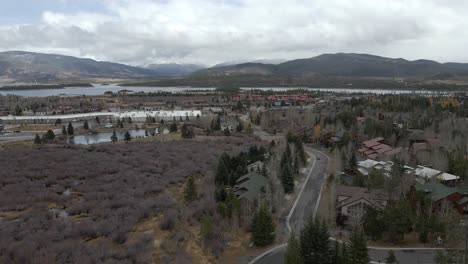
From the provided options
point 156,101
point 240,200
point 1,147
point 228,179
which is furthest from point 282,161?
point 156,101

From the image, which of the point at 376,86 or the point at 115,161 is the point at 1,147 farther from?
the point at 376,86

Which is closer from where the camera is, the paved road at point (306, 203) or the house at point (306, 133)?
the paved road at point (306, 203)

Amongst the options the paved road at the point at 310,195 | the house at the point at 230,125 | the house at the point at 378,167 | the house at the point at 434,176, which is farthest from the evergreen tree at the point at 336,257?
the house at the point at 230,125

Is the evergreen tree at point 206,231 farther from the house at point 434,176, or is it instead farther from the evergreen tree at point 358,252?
the house at point 434,176

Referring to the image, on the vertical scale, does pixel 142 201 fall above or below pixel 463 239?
below

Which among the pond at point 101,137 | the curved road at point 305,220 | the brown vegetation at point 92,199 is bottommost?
the curved road at point 305,220

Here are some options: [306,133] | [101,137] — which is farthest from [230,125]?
[101,137]

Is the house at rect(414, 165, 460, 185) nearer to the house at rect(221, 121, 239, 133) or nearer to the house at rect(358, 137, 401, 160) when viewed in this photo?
the house at rect(358, 137, 401, 160)

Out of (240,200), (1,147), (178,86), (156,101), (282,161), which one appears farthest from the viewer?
(178,86)

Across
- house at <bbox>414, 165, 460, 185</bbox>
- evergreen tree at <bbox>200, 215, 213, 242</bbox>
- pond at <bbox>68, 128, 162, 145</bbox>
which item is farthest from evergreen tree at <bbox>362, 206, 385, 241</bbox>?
pond at <bbox>68, 128, 162, 145</bbox>
